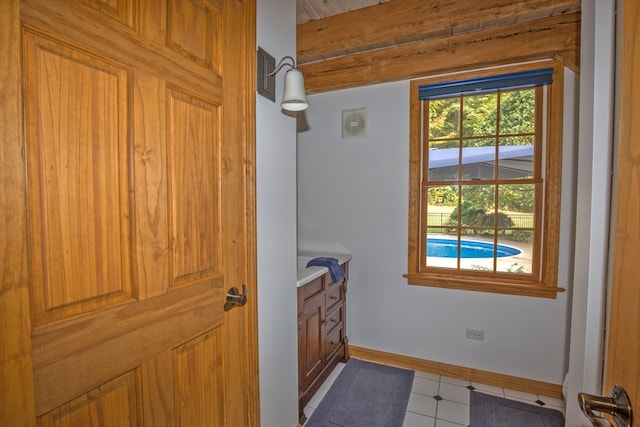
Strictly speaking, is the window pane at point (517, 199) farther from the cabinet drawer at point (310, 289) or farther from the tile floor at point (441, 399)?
the cabinet drawer at point (310, 289)

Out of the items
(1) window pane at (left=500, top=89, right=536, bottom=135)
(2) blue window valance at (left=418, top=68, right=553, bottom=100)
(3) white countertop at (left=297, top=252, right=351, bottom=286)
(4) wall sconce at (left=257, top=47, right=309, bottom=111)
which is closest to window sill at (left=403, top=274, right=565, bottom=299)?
(3) white countertop at (left=297, top=252, right=351, bottom=286)

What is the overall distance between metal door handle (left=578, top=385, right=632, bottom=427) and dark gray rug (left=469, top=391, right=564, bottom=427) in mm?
1653

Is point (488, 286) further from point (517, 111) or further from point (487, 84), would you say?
point (487, 84)

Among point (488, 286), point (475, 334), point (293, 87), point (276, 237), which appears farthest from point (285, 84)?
point (475, 334)

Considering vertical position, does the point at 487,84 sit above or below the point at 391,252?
above

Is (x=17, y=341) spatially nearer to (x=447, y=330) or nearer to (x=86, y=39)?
(x=86, y=39)

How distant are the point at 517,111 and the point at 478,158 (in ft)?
1.40

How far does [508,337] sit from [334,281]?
139 centimetres

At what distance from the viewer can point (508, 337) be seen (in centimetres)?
235

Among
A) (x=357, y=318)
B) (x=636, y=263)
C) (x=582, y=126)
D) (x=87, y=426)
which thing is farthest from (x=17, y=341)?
(x=357, y=318)

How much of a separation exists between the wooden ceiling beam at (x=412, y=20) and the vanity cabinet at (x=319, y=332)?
173 cm

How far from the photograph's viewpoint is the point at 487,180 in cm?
244

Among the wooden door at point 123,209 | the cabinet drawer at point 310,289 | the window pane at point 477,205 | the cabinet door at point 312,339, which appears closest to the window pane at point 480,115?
the window pane at point 477,205

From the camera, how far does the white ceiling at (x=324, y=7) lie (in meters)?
2.07
